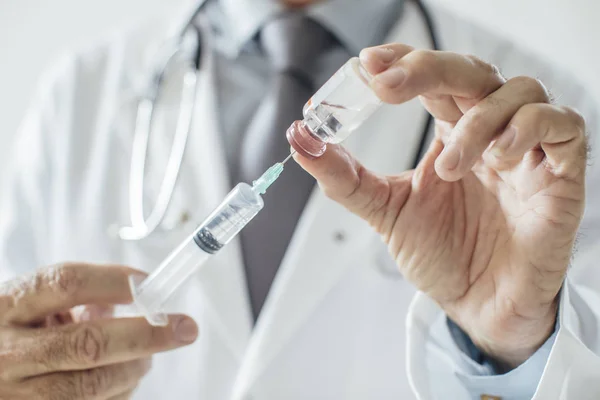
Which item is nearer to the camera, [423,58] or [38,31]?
[423,58]

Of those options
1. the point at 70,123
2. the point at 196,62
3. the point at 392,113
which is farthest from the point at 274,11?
the point at 70,123

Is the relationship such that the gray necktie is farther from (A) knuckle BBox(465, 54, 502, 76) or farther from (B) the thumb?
(A) knuckle BBox(465, 54, 502, 76)

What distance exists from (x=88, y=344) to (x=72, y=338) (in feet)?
0.08

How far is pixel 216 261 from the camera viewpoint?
1005 mm

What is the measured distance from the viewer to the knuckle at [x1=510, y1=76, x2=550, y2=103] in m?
0.59

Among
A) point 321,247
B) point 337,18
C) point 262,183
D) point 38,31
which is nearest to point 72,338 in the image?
point 262,183

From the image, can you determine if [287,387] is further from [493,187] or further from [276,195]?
[493,187]

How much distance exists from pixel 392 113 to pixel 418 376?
479mm

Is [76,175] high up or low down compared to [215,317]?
up

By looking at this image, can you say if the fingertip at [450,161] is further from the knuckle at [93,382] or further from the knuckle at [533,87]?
the knuckle at [93,382]

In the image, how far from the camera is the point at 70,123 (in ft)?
3.82

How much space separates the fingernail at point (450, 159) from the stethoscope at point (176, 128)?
415 millimetres

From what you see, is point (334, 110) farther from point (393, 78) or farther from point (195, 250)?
point (195, 250)

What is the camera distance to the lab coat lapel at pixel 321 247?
0.94 m
